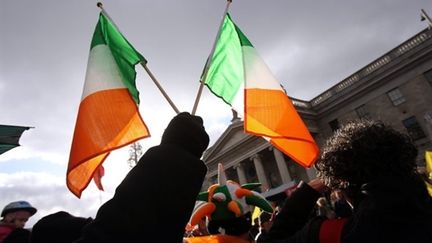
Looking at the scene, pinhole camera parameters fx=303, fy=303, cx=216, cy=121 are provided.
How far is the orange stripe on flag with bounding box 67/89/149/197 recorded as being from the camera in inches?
103

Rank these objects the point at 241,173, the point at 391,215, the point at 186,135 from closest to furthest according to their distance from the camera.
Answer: the point at 186,135 → the point at 391,215 → the point at 241,173

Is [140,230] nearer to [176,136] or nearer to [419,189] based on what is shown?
[176,136]

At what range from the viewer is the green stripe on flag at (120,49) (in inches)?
138

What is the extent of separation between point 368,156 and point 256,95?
2058 mm

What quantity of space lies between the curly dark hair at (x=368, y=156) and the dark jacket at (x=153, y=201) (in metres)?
1.04

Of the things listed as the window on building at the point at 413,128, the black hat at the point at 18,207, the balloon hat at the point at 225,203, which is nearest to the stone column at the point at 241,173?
the window on building at the point at 413,128

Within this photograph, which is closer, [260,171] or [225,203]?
[225,203]

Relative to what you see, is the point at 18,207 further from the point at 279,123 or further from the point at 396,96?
the point at 396,96

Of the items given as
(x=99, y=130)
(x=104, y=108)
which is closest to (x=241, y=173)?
(x=104, y=108)

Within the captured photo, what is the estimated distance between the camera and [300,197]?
206 centimetres

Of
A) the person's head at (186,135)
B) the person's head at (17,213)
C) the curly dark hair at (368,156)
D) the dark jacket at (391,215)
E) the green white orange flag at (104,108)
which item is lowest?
the dark jacket at (391,215)

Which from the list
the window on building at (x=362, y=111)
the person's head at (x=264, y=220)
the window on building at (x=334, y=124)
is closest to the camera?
the person's head at (x=264, y=220)

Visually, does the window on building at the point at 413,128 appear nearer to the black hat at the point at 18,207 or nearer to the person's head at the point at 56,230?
the black hat at the point at 18,207

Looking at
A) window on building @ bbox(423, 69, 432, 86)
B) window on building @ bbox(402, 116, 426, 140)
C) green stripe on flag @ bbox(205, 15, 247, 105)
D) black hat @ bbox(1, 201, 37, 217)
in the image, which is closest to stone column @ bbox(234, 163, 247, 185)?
window on building @ bbox(402, 116, 426, 140)
